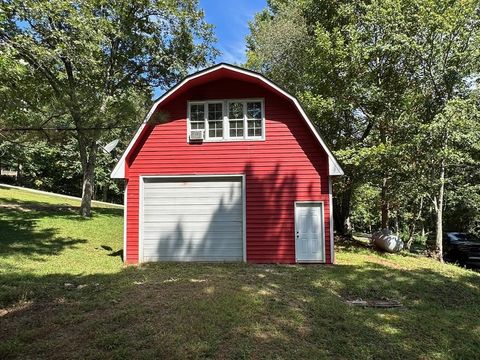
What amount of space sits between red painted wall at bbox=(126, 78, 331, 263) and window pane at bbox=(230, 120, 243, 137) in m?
0.29

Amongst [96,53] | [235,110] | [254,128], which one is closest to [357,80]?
[254,128]

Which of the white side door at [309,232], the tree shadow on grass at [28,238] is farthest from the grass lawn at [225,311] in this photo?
the white side door at [309,232]

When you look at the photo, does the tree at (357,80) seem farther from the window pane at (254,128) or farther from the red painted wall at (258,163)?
the window pane at (254,128)

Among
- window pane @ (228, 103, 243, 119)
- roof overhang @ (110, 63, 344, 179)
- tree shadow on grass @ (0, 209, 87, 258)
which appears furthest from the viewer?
window pane @ (228, 103, 243, 119)

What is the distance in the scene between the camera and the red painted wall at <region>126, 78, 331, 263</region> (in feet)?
39.2

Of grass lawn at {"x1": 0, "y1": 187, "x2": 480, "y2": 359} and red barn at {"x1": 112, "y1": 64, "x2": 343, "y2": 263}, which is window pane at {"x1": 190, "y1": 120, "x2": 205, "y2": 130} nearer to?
red barn at {"x1": 112, "y1": 64, "x2": 343, "y2": 263}

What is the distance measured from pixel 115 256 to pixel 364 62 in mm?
11821

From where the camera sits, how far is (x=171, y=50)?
20.2m

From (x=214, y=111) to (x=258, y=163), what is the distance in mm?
2175

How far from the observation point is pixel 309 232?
39.3ft

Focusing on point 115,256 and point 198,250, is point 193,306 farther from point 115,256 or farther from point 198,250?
A: point 115,256

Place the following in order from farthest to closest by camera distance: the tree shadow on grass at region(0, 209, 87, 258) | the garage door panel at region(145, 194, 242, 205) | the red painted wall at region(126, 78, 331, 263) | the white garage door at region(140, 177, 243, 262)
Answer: the garage door panel at region(145, 194, 242, 205) < the white garage door at region(140, 177, 243, 262) < the red painted wall at region(126, 78, 331, 263) < the tree shadow on grass at region(0, 209, 87, 258)

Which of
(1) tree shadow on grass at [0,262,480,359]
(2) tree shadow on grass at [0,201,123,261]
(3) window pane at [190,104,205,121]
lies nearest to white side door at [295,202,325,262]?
(1) tree shadow on grass at [0,262,480,359]

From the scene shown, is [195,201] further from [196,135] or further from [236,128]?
[236,128]
